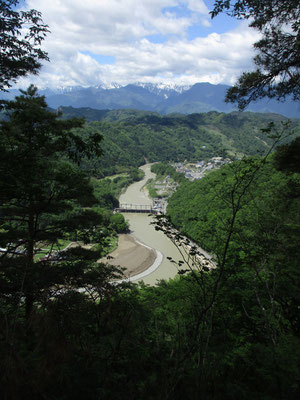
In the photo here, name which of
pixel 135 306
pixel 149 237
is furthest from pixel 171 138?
pixel 135 306

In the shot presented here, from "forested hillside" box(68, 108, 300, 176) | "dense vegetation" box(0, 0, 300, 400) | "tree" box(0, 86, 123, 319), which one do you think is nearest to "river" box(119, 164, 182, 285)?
"tree" box(0, 86, 123, 319)

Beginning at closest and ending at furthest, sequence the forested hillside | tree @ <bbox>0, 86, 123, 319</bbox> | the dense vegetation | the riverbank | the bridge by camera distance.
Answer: the dense vegetation → tree @ <bbox>0, 86, 123, 319</bbox> → the riverbank → the bridge → the forested hillside

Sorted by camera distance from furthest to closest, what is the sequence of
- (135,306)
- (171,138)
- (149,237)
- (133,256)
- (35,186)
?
(171,138)
(149,237)
(133,256)
(35,186)
(135,306)

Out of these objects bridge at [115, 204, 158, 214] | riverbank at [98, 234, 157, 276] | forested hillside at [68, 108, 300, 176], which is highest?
forested hillside at [68, 108, 300, 176]

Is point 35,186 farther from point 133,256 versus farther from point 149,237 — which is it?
point 149,237

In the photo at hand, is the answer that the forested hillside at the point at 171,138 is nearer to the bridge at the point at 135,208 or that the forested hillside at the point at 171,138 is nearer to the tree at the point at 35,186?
the bridge at the point at 135,208

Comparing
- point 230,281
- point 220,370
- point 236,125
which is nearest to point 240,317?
point 230,281

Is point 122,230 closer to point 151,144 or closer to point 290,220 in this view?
point 290,220

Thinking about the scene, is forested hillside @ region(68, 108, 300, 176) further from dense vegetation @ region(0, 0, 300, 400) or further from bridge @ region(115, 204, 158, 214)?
dense vegetation @ region(0, 0, 300, 400)
